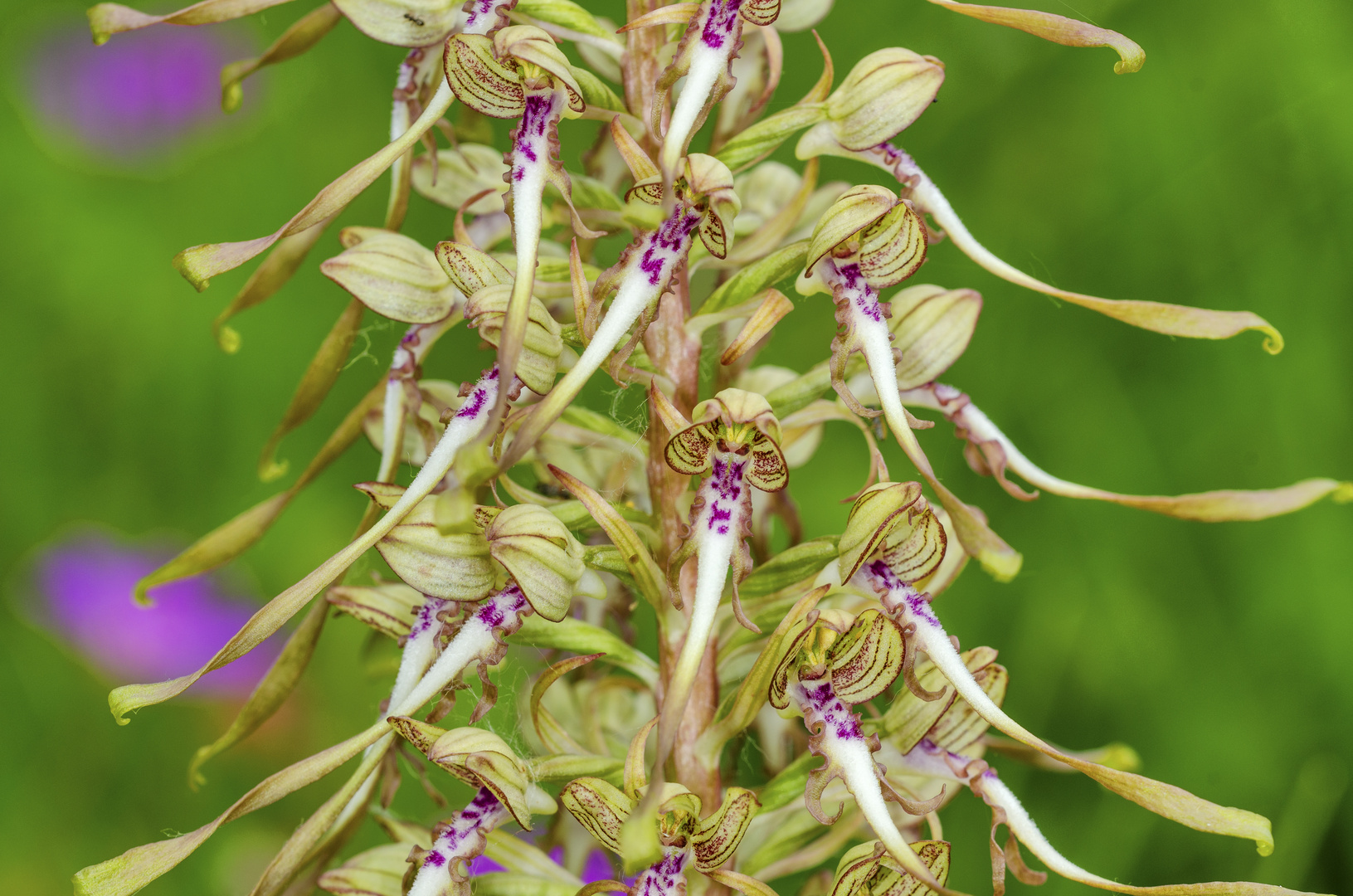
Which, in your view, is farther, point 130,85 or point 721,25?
point 130,85

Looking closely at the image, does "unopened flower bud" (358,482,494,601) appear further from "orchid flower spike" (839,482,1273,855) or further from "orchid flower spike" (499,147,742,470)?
"orchid flower spike" (839,482,1273,855)

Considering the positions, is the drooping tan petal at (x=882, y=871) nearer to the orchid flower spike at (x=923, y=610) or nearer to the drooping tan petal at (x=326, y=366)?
the orchid flower spike at (x=923, y=610)

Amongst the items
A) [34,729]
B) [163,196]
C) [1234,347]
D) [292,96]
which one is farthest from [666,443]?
[163,196]

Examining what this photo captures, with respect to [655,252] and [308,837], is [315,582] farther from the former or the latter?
[655,252]

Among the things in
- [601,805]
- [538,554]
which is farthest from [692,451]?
[601,805]

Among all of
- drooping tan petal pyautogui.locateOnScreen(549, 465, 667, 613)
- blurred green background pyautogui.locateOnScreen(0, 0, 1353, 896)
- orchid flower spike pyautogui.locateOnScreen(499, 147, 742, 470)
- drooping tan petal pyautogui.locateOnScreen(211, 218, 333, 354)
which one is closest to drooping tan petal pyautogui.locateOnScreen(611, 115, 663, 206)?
orchid flower spike pyautogui.locateOnScreen(499, 147, 742, 470)

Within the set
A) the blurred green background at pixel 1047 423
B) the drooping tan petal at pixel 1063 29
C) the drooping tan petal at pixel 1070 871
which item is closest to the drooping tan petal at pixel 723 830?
the drooping tan petal at pixel 1070 871

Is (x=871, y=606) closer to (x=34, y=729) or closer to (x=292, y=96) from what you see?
(x=34, y=729)
